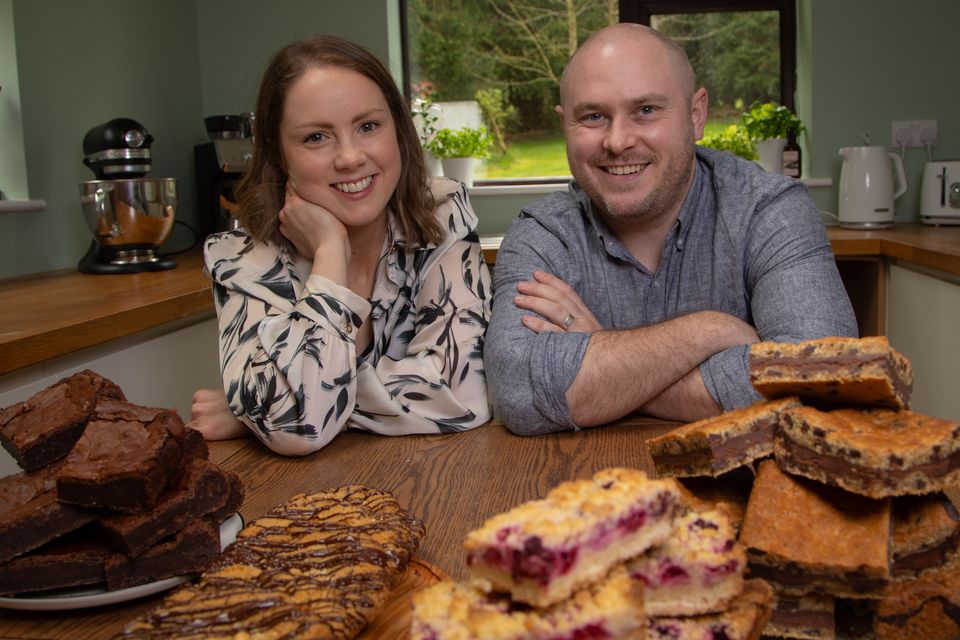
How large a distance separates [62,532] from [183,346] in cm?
158

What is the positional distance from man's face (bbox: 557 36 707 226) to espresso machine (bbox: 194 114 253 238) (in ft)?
5.79

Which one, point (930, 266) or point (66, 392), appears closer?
point (66, 392)

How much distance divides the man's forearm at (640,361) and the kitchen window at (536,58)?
2596mm

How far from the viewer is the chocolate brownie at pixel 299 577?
2.29 ft

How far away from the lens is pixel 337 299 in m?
1.55

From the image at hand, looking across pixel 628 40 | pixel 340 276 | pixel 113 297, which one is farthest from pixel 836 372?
pixel 113 297

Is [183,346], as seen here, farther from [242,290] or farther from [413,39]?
[413,39]

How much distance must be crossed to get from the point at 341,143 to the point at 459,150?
2.39 metres

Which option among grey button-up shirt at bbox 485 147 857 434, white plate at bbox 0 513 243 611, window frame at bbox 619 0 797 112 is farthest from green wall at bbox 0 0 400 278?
white plate at bbox 0 513 243 611

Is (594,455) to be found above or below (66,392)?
below

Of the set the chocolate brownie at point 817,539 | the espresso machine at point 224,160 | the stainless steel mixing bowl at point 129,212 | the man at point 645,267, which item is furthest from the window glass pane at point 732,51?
the chocolate brownie at point 817,539

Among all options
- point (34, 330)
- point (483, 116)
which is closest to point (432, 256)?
point (34, 330)

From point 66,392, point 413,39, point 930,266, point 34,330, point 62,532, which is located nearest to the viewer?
point 62,532

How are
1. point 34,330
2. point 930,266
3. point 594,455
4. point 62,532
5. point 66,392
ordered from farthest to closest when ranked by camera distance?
point 930,266 → point 34,330 → point 594,455 → point 66,392 → point 62,532
